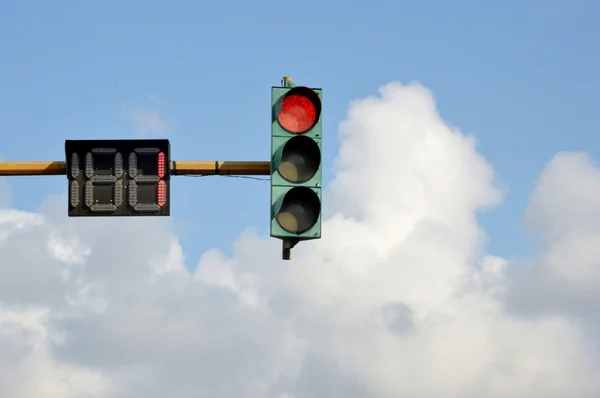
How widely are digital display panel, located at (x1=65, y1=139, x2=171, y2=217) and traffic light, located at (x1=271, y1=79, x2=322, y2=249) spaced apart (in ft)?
8.99

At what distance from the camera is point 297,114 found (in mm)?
9469

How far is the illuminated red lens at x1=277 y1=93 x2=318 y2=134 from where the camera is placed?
9.41 metres

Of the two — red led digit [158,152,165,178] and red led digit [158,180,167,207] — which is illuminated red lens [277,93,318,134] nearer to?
red led digit [158,152,165,178]

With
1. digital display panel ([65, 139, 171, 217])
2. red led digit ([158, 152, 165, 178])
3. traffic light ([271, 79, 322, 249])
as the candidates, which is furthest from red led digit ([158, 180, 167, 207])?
traffic light ([271, 79, 322, 249])

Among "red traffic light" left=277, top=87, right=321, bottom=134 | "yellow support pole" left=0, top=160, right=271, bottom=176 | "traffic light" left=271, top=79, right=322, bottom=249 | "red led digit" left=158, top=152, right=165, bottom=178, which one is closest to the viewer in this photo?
"traffic light" left=271, top=79, right=322, bottom=249

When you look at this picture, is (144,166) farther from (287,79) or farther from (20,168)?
(287,79)

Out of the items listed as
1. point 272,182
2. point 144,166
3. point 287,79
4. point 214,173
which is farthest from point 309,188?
point 144,166

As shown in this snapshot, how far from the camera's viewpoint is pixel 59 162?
11711 mm

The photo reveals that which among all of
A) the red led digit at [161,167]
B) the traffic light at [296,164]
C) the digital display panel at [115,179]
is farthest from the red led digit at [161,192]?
the traffic light at [296,164]

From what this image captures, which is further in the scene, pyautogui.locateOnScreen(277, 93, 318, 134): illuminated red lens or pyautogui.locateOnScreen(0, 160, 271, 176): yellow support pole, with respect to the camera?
pyautogui.locateOnScreen(0, 160, 271, 176): yellow support pole

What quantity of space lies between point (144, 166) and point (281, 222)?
3120mm

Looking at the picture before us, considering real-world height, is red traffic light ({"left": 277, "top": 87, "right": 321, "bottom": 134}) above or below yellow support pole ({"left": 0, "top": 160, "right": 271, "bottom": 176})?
above

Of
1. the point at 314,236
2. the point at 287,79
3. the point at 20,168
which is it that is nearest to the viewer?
the point at 314,236

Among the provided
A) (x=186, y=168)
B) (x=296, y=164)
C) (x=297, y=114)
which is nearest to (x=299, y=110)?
(x=297, y=114)
